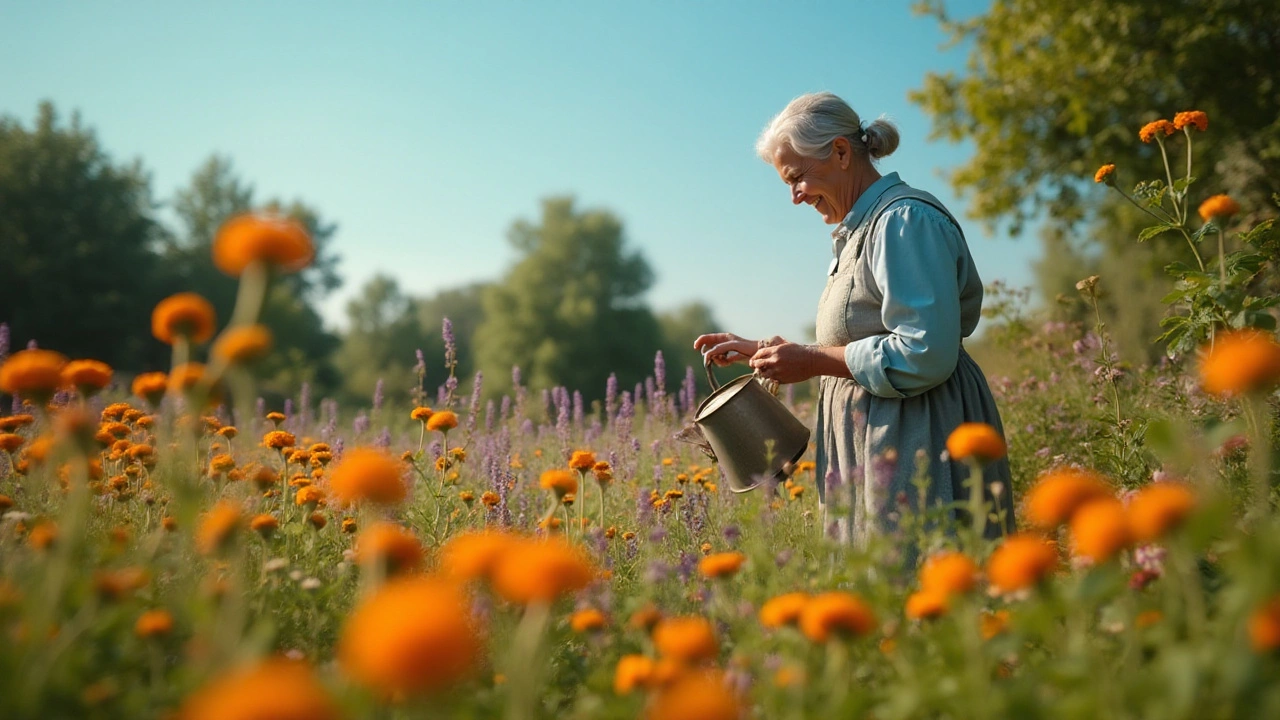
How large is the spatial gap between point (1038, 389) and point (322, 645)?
5.00m

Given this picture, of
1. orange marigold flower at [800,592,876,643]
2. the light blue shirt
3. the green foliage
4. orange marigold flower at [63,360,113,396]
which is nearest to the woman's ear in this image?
the light blue shirt

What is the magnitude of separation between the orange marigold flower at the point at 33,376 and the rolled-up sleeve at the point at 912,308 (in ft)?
6.99

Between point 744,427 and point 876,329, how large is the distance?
583 millimetres

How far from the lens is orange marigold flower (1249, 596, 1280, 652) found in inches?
38.0

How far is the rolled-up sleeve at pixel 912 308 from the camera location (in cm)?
234

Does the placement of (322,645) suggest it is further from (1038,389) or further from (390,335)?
(390,335)

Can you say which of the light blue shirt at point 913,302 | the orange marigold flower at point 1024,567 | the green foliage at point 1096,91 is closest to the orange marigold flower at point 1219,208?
the light blue shirt at point 913,302

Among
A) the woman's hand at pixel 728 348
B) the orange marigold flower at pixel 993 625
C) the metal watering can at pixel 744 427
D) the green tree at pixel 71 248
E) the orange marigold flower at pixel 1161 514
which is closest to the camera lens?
the orange marigold flower at pixel 1161 514

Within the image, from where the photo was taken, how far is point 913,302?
237 cm

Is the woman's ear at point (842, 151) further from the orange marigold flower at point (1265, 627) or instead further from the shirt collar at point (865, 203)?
the orange marigold flower at point (1265, 627)

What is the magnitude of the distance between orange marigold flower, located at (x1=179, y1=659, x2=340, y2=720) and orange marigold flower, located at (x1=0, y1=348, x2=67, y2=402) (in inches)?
38.8

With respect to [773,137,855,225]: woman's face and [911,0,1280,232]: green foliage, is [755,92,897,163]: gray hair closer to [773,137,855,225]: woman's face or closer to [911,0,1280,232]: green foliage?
[773,137,855,225]: woman's face

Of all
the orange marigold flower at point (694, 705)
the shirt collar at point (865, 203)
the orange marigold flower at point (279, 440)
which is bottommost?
the orange marigold flower at point (694, 705)

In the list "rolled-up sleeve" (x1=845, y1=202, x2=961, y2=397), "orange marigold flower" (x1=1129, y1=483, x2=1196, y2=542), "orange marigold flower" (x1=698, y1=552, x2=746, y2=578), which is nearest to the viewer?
"orange marigold flower" (x1=1129, y1=483, x2=1196, y2=542)
